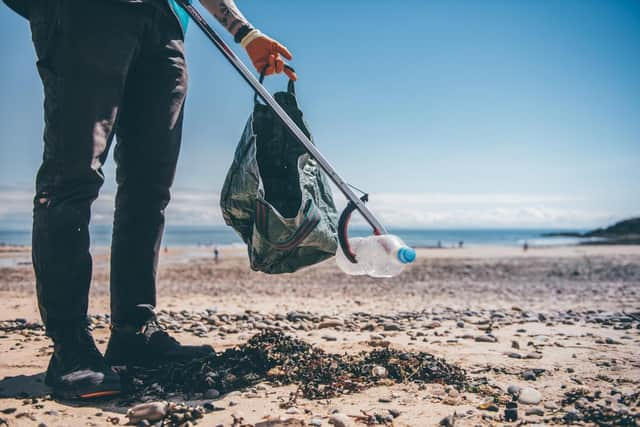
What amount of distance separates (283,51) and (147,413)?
7.65 ft

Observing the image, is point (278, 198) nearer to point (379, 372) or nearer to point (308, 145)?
point (308, 145)

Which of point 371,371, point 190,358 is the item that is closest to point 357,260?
point 371,371

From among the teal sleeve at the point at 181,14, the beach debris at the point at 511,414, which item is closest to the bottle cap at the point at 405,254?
the beach debris at the point at 511,414

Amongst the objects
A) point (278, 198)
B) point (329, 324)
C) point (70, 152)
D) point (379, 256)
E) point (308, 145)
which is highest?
point (308, 145)

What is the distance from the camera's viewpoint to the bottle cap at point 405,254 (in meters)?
2.67

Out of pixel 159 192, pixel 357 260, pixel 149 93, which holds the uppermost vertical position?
pixel 149 93

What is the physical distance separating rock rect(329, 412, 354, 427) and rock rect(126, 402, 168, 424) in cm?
86

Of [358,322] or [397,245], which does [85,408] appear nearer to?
[397,245]

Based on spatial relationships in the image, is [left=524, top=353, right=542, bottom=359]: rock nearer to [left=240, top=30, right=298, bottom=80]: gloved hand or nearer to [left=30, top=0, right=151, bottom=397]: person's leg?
[left=240, top=30, right=298, bottom=80]: gloved hand

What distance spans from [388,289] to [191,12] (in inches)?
349

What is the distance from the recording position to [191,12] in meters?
3.09

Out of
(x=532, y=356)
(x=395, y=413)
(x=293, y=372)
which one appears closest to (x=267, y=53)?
(x=293, y=372)

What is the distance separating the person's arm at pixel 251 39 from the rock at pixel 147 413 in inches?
84.5

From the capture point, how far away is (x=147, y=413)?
2412 mm
